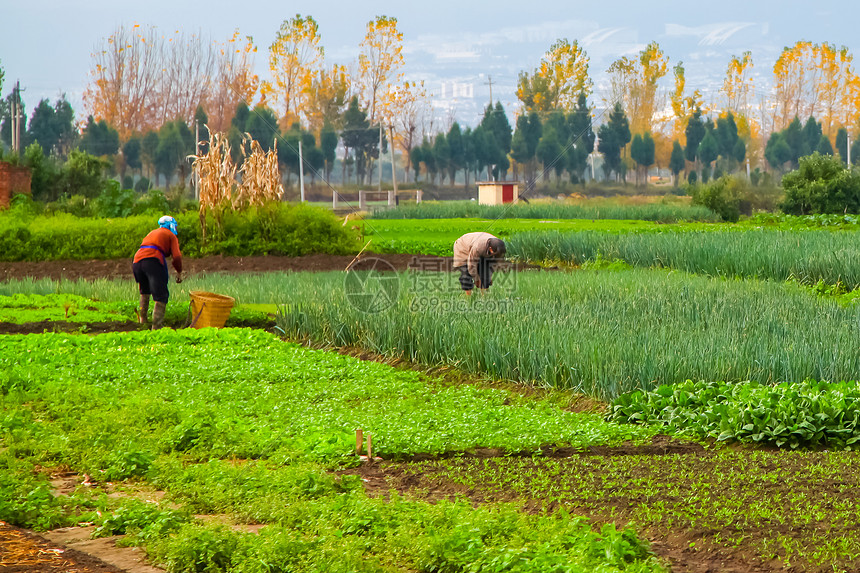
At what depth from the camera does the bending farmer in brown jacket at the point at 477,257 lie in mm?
12039

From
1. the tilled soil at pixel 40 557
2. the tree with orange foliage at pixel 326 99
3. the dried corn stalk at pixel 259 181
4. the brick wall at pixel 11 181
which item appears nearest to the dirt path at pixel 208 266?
the dried corn stalk at pixel 259 181

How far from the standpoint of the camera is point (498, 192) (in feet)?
140

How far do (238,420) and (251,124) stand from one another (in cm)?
4479

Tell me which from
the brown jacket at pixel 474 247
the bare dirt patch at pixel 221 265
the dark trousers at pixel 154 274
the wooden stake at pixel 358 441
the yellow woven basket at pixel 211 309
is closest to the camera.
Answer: the wooden stake at pixel 358 441

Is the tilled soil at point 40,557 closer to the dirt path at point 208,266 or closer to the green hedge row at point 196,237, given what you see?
the dirt path at point 208,266

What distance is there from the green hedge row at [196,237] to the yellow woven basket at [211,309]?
329 inches

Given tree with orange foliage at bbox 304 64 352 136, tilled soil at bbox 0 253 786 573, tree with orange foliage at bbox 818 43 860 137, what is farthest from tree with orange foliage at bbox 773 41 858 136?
tilled soil at bbox 0 253 786 573

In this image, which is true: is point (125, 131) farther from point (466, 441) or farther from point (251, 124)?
point (466, 441)

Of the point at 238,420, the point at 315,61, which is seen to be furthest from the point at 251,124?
the point at 238,420

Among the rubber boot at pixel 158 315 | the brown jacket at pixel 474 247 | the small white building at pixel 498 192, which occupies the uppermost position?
the small white building at pixel 498 192

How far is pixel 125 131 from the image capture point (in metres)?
57.2

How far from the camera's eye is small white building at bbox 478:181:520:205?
140 feet

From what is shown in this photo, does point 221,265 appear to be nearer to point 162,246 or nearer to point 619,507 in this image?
point 162,246

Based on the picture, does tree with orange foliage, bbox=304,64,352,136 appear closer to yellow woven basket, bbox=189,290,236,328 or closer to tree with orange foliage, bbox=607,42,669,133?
tree with orange foliage, bbox=607,42,669,133
